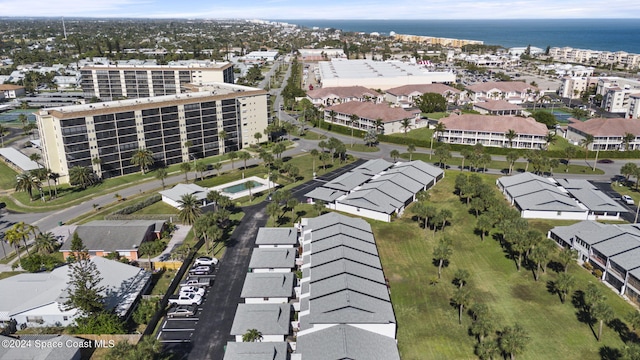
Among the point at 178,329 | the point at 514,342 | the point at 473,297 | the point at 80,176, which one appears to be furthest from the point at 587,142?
the point at 80,176

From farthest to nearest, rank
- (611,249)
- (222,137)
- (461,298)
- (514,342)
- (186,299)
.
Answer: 1. (222,137)
2. (611,249)
3. (186,299)
4. (461,298)
5. (514,342)

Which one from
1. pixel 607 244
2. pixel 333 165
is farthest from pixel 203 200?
pixel 607 244

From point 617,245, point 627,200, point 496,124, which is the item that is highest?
point 496,124

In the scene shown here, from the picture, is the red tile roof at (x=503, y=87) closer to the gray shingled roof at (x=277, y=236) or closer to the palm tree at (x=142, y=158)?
the palm tree at (x=142, y=158)

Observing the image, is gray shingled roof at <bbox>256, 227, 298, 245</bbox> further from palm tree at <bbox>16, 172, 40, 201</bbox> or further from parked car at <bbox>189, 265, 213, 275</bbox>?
palm tree at <bbox>16, 172, 40, 201</bbox>

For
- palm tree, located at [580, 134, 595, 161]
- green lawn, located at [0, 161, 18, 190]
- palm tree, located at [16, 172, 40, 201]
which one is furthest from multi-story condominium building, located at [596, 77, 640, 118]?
green lawn, located at [0, 161, 18, 190]

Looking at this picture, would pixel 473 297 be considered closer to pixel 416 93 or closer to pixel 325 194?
pixel 325 194

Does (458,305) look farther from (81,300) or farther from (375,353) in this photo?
(81,300)
